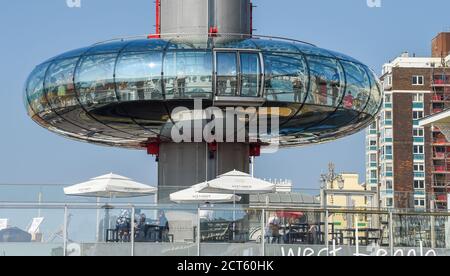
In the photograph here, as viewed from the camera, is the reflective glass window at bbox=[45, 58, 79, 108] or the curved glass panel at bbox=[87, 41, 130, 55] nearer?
the curved glass panel at bbox=[87, 41, 130, 55]

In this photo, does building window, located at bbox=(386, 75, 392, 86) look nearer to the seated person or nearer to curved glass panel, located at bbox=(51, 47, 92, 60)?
curved glass panel, located at bbox=(51, 47, 92, 60)

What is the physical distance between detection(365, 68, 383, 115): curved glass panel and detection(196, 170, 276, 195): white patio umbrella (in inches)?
191

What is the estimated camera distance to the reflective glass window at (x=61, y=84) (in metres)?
33.8

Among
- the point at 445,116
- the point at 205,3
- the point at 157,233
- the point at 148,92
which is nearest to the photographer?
the point at 157,233

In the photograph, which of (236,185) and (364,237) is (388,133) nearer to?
(236,185)

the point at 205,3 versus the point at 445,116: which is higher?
the point at 205,3

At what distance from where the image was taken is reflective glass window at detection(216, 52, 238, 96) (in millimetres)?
32594

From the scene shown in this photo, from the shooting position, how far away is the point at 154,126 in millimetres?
35281

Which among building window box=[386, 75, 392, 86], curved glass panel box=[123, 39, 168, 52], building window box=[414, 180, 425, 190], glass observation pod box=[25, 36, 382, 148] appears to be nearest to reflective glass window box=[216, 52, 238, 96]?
glass observation pod box=[25, 36, 382, 148]
